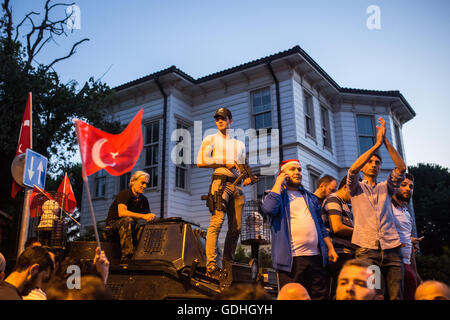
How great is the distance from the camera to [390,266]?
404 centimetres

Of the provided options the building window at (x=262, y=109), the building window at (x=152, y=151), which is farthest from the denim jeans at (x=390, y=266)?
the building window at (x=152, y=151)

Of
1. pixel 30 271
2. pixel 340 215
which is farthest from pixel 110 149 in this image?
pixel 340 215

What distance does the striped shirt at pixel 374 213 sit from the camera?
13.6 ft

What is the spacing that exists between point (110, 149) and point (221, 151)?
1673 millimetres

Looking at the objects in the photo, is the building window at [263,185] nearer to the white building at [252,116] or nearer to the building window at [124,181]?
the white building at [252,116]

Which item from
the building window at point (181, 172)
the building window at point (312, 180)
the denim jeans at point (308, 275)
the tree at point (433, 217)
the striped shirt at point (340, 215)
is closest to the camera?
the denim jeans at point (308, 275)

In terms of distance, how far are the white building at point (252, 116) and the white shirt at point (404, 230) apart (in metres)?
11.3

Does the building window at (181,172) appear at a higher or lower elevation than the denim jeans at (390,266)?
higher

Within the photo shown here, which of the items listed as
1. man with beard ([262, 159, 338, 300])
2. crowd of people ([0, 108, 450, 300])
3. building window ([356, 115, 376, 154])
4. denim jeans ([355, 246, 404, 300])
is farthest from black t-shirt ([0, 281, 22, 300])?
building window ([356, 115, 376, 154])

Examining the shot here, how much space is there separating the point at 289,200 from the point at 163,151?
13.6m

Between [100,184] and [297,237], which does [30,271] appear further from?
[100,184]
